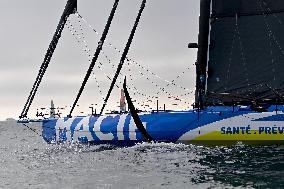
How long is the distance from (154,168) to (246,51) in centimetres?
1019

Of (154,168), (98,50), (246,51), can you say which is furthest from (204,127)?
(98,50)

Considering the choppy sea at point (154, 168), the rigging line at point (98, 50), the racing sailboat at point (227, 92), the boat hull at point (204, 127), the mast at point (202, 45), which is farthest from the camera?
the rigging line at point (98, 50)

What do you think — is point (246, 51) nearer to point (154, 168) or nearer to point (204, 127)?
point (204, 127)

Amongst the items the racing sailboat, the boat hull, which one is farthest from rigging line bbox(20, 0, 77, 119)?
the boat hull

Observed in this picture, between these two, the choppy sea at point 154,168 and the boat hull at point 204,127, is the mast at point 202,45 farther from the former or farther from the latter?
the choppy sea at point 154,168

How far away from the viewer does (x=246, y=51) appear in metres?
25.8

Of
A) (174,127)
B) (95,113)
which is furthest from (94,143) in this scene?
(174,127)

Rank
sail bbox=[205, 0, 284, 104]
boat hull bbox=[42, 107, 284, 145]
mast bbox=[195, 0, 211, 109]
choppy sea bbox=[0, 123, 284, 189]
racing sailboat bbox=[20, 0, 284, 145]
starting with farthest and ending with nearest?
mast bbox=[195, 0, 211, 109] → sail bbox=[205, 0, 284, 104] → racing sailboat bbox=[20, 0, 284, 145] → boat hull bbox=[42, 107, 284, 145] → choppy sea bbox=[0, 123, 284, 189]

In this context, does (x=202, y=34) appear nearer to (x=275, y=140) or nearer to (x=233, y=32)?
(x=233, y=32)

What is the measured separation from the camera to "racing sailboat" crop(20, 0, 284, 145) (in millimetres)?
23344

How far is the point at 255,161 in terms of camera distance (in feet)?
62.7

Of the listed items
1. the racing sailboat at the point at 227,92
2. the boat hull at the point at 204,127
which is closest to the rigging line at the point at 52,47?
the racing sailboat at the point at 227,92

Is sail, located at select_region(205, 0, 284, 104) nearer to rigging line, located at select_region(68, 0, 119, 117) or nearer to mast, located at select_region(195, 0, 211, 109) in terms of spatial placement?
mast, located at select_region(195, 0, 211, 109)

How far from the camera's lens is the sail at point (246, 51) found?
25.5 meters
